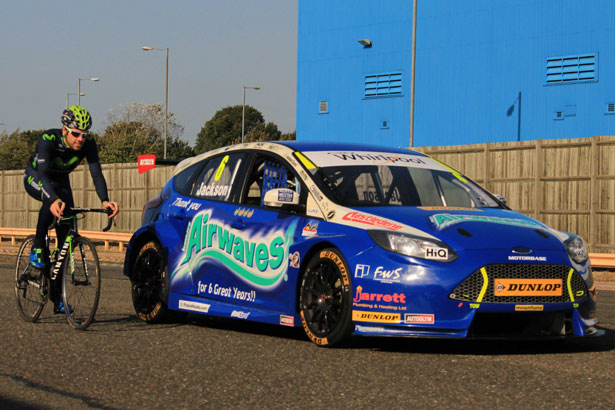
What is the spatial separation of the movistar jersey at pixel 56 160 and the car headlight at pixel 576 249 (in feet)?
12.9

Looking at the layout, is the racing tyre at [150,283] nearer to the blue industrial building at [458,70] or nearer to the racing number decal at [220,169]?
the racing number decal at [220,169]

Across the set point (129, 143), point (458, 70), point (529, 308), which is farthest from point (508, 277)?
point (129, 143)

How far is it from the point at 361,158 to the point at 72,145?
259 cm

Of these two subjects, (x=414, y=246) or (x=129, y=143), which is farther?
(x=129, y=143)

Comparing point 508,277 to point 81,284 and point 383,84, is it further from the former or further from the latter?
point 383,84

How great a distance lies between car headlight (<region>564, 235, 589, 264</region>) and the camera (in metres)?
7.39

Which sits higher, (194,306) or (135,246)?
(135,246)

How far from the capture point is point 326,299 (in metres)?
7.52

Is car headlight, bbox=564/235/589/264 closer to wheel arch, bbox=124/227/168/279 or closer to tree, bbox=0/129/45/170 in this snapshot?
wheel arch, bbox=124/227/168/279

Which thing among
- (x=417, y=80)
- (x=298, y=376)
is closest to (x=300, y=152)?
(x=298, y=376)

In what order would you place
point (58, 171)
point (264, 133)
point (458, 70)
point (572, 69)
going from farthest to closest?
point (264, 133)
point (458, 70)
point (572, 69)
point (58, 171)

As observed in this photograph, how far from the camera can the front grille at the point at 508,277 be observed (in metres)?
6.95

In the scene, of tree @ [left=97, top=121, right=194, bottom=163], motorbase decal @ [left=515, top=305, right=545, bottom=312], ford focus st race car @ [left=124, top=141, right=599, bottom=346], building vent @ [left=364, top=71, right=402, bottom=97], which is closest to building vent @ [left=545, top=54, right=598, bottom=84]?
building vent @ [left=364, top=71, right=402, bottom=97]

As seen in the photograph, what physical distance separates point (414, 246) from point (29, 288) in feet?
13.5
